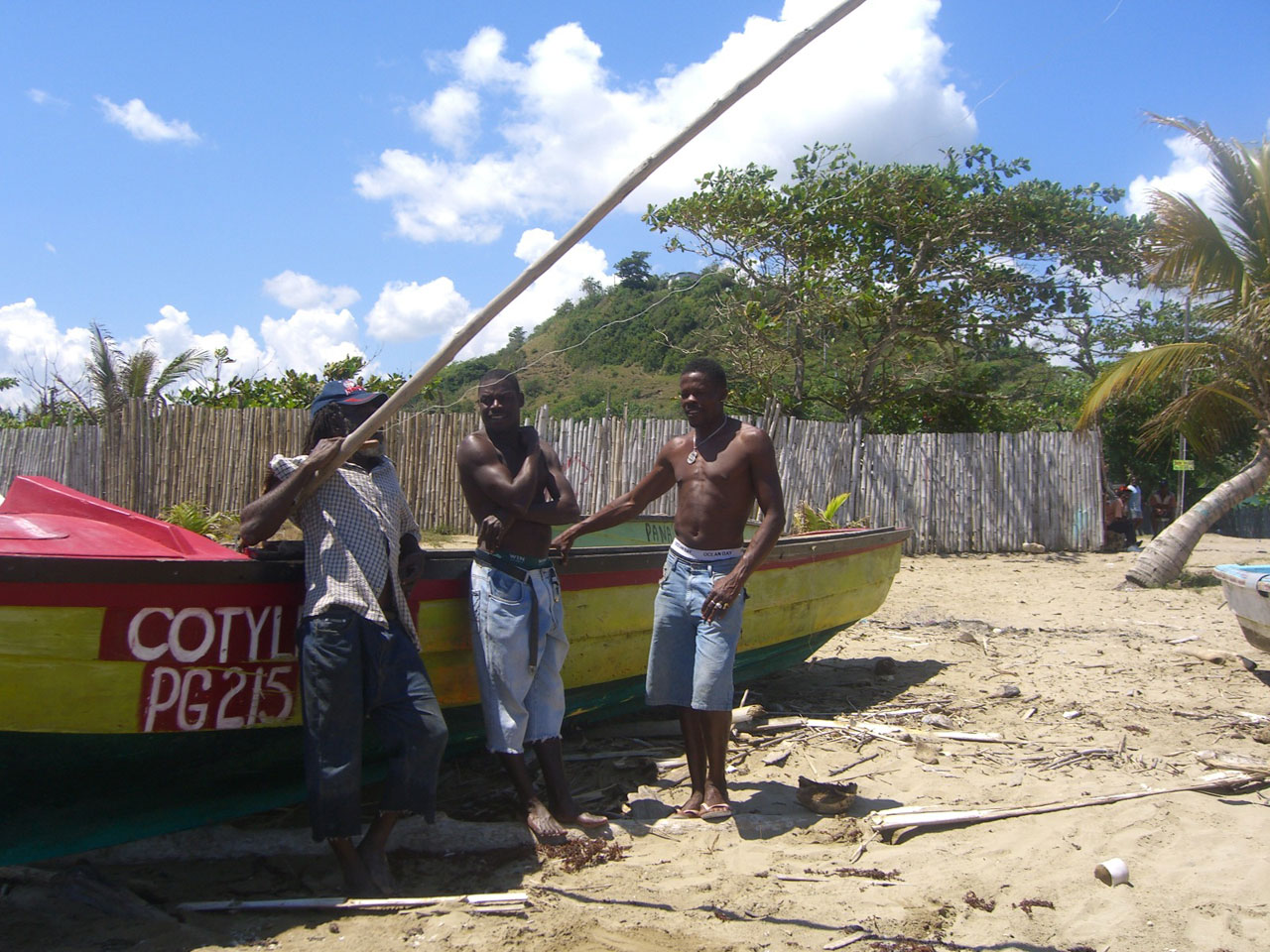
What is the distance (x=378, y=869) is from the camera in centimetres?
312

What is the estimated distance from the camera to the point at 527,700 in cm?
368

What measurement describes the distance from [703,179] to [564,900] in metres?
12.6

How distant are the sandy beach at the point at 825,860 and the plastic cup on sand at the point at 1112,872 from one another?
0.02 meters

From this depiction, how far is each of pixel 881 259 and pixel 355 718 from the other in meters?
12.5

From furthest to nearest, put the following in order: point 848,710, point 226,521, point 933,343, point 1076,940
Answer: point 933,343 < point 226,521 < point 848,710 < point 1076,940

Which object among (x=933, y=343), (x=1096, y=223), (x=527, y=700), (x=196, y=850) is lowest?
(x=196, y=850)

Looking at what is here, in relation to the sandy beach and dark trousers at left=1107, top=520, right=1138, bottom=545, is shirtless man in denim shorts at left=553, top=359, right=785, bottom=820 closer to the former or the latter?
the sandy beach

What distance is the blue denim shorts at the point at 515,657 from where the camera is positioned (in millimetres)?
3564

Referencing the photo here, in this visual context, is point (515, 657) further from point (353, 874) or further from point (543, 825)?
point (353, 874)

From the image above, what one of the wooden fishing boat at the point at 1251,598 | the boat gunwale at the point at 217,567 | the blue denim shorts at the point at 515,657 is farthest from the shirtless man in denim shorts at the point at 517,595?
the wooden fishing boat at the point at 1251,598

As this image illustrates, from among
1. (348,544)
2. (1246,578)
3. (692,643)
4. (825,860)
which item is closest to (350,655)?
(348,544)

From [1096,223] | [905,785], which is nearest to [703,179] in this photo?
[1096,223]

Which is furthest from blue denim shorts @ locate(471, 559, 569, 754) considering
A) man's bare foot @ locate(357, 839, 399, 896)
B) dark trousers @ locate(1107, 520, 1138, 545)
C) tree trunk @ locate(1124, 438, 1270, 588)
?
dark trousers @ locate(1107, 520, 1138, 545)

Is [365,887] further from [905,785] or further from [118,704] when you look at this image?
[905,785]
